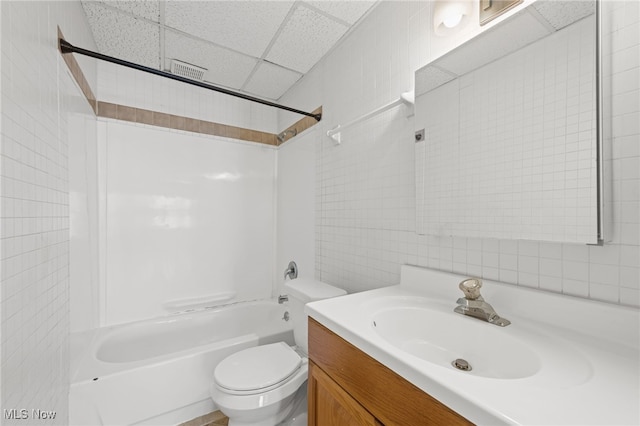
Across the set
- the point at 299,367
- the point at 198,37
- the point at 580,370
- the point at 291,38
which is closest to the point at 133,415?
the point at 299,367

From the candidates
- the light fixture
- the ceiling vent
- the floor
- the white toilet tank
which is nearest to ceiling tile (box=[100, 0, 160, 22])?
the ceiling vent

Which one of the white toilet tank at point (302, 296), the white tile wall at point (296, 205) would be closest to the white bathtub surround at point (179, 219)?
the white tile wall at point (296, 205)

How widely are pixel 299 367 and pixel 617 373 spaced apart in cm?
114

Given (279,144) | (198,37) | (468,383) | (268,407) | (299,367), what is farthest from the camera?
(279,144)

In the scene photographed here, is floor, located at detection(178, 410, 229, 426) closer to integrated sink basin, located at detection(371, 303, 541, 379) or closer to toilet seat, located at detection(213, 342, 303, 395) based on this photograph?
toilet seat, located at detection(213, 342, 303, 395)

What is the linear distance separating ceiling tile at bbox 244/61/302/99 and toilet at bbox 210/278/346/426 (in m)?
A: 1.59

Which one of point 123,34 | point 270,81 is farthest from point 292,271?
point 123,34

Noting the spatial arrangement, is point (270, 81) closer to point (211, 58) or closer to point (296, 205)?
point (211, 58)

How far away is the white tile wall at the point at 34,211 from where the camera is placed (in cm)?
75

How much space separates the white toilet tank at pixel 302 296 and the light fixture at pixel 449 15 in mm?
1279

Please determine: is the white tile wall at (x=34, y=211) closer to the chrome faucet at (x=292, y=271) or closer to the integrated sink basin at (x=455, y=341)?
the integrated sink basin at (x=455, y=341)

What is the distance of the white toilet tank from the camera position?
1409 mm

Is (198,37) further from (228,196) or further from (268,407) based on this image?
(268,407)

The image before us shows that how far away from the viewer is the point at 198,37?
1657 mm
